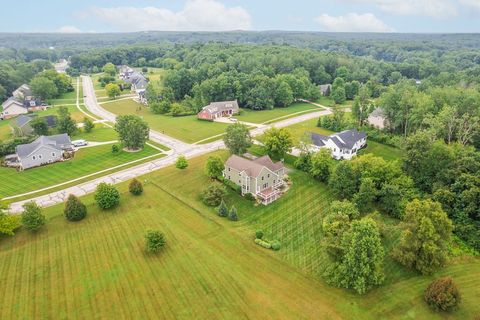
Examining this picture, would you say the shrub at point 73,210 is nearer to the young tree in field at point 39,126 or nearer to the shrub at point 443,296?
the young tree in field at point 39,126

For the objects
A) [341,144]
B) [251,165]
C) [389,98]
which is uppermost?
[389,98]

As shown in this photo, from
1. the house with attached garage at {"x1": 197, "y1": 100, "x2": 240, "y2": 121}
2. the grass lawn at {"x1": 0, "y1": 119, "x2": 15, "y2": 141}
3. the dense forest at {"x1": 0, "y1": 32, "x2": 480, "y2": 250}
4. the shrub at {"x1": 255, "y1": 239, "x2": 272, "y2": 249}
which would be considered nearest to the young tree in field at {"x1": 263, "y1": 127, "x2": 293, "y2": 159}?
the dense forest at {"x1": 0, "y1": 32, "x2": 480, "y2": 250}

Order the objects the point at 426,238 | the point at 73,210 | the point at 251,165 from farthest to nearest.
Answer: the point at 251,165 < the point at 73,210 < the point at 426,238

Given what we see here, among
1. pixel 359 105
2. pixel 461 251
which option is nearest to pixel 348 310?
pixel 461 251

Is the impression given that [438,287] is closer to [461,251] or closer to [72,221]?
[461,251]

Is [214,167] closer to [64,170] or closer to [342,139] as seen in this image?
[342,139]

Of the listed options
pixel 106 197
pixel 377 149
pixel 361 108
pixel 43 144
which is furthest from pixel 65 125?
pixel 361 108
